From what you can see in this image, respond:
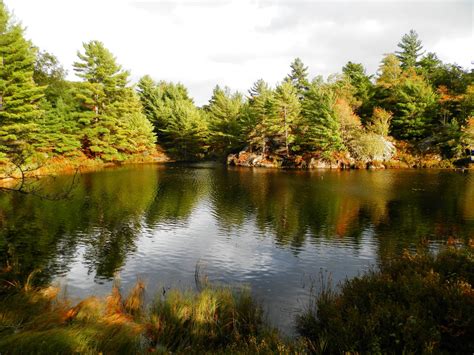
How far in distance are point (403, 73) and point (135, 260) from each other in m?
64.3

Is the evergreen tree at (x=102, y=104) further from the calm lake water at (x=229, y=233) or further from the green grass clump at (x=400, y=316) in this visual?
the green grass clump at (x=400, y=316)

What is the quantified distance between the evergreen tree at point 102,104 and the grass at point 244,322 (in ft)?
143

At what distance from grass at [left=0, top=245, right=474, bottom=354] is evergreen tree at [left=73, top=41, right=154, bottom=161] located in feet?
143

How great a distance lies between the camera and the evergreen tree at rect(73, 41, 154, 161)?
47906 millimetres

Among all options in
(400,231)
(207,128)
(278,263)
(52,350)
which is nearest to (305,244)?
(278,263)

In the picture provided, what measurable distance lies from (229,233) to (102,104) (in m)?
41.0

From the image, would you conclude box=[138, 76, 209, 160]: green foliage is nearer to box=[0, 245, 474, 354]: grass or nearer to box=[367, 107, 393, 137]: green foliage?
box=[367, 107, 393, 137]: green foliage

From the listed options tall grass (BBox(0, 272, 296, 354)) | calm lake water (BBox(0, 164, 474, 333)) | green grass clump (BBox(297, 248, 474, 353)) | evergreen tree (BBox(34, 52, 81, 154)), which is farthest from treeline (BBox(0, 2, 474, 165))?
green grass clump (BBox(297, 248, 474, 353))

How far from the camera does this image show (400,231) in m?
17.2

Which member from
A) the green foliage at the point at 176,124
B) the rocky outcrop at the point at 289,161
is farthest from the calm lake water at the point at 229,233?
the green foliage at the point at 176,124

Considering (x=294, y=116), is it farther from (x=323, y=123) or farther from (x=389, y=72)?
(x=389, y=72)

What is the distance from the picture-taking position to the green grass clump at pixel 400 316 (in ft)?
19.6

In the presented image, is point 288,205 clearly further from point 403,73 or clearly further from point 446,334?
point 403,73

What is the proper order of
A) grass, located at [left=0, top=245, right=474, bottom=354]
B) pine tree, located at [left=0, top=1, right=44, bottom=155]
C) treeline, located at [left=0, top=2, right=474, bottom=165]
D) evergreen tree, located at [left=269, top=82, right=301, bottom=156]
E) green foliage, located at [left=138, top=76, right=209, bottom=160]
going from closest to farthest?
1. grass, located at [left=0, top=245, right=474, bottom=354]
2. pine tree, located at [left=0, top=1, right=44, bottom=155]
3. treeline, located at [left=0, top=2, right=474, bottom=165]
4. evergreen tree, located at [left=269, top=82, right=301, bottom=156]
5. green foliage, located at [left=138, top=76, right=209, bottom=160]
